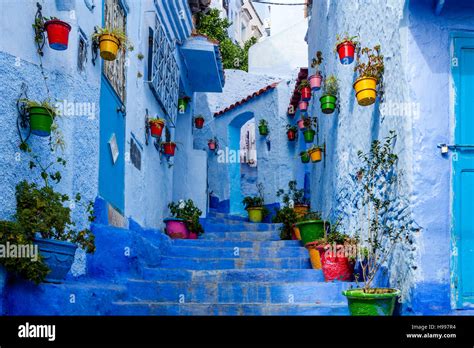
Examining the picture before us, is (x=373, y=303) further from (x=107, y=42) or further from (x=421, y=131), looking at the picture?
(x=107, y=42)

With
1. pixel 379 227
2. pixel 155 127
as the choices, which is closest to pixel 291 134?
pixel 155 127

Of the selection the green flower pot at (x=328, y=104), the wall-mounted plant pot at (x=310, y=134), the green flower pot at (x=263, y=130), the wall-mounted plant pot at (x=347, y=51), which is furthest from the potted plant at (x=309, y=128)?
the wall-mounted plant pot at (x=347, y=51)

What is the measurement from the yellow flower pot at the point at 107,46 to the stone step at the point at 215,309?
2.82 m

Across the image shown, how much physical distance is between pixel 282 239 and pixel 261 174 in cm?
622

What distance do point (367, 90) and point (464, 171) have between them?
58.7 inches

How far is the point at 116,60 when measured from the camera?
8.59 meters

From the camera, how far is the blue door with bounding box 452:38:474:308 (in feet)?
20.2

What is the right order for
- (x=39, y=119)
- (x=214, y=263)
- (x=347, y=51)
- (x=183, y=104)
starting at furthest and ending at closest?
1. (x=183, y=104)
2. (x=214, y=263)
3. (x=347, y=51)
4. (x=39, y=119)

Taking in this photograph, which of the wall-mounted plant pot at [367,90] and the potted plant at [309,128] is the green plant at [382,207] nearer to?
the wall-mounted plant pot at [367,90]

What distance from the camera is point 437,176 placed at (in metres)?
6.21

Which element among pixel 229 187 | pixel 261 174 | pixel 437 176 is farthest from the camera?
pixel 229 187

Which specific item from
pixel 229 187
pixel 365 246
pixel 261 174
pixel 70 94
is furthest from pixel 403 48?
pixel 229 187

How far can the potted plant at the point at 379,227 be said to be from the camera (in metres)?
6.07
